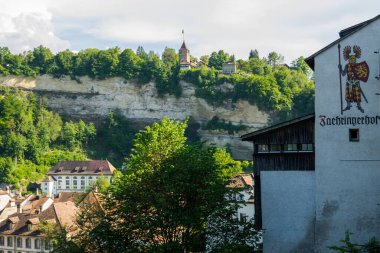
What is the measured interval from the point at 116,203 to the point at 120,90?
8949cm

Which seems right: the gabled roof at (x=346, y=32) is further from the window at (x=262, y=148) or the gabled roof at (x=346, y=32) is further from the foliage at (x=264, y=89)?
the foliage at (x=264, y=89)

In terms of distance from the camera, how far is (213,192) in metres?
18.0

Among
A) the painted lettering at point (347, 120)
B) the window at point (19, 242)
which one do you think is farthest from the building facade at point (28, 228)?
the painted lettering at point (347, 120)

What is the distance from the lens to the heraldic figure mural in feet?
60.5

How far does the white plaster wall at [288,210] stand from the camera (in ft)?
62.7

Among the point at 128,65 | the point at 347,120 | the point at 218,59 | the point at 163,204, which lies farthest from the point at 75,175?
the point at 347,120

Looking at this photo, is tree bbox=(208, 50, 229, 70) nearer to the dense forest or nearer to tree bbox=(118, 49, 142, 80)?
the dense forest

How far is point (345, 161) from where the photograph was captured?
18719 mm

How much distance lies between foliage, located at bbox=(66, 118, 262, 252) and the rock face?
273 ft

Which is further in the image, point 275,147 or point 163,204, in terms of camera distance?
point 275,147

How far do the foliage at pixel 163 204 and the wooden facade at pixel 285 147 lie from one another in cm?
176

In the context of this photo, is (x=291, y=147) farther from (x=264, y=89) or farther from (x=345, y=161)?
(x=264, y=89)

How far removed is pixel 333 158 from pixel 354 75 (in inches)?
120

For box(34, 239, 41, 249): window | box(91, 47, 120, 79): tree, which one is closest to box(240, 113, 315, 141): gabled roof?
box(34, 239, 41, 249): window
